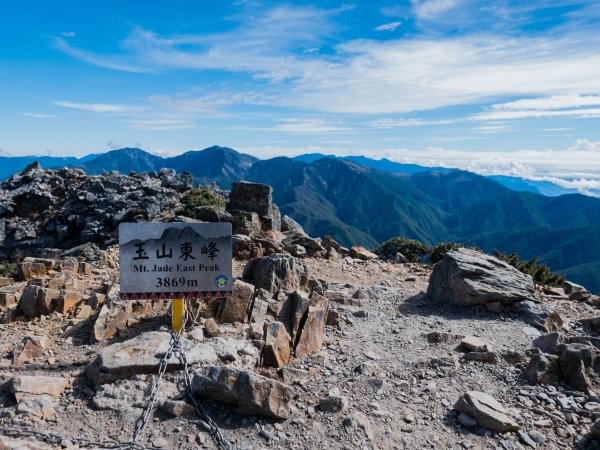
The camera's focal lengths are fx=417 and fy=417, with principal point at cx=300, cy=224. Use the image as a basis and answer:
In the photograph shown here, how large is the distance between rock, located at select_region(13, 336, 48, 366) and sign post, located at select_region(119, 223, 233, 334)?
7.07ft

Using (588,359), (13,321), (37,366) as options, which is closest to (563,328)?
(588,359)

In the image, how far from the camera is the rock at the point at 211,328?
30.2ft

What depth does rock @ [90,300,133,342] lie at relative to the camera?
9.56 metres

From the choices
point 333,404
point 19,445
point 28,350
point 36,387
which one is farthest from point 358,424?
point 28,350

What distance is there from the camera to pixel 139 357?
797 cm

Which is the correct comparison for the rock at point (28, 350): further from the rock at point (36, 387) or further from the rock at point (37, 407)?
the rock at point (37, 407)

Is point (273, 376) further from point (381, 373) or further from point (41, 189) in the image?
point (41, 189)

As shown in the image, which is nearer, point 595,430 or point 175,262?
point 595,430

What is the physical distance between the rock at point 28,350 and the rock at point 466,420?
842 cm

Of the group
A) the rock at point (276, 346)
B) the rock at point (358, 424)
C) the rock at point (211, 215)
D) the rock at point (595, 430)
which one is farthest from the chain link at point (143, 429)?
the rock at point (211, 215)

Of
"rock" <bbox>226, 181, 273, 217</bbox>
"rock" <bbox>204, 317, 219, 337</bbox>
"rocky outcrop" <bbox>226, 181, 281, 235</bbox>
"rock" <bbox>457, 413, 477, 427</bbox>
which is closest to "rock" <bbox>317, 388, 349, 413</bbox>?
"rock" <bbox>457, 413, 477, 427</bbox>

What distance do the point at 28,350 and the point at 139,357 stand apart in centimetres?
267

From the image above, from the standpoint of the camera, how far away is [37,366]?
8.39 metres

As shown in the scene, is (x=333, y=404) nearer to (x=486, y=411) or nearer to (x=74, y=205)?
(x=486, y=411)
